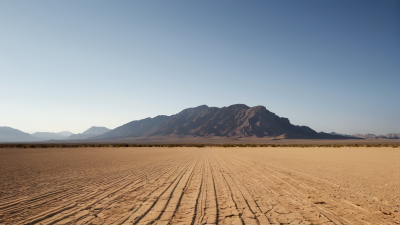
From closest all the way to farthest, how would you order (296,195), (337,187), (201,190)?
(296,195), (201,190), (337,187)

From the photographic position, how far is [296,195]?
629 centimetres

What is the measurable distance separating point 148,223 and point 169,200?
1.68 meters

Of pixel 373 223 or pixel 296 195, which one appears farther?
pixel 296 195

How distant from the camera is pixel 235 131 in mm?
173625

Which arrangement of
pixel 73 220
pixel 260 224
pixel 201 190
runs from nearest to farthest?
pixel 260 224, pixel 73 220, pixel 201 190

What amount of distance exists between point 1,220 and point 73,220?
156 centimetres

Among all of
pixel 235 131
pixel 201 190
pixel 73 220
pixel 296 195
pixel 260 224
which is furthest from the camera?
pixel 235 131

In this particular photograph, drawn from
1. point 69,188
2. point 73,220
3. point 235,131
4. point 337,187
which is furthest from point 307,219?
point 235,131

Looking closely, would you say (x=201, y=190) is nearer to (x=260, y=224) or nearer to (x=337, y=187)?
(x=260, y=224)

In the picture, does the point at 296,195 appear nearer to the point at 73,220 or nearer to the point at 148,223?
the point at 148,223

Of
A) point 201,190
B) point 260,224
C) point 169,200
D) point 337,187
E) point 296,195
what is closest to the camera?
point 260,224

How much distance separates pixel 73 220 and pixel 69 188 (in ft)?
12.8

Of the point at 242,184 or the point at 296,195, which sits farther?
the point at 242,184

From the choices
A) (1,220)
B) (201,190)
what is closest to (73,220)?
(1,220)
